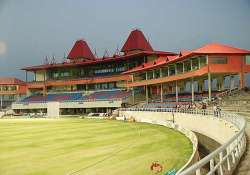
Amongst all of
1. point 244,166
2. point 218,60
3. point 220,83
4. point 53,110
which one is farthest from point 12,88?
point 244,166

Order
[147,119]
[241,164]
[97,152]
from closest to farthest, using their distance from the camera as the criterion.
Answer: [241,164] < [97,152] < [147,119]

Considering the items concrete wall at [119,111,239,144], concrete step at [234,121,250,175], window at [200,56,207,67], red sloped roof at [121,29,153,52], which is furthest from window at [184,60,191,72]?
concrete step at [234,121,250,175]

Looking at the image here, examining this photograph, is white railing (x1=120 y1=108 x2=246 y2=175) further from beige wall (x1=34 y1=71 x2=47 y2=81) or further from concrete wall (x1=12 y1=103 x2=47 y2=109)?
beige wall (x1=34 y1=71 x2=47 y2=81)

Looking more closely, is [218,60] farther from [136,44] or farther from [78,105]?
[136,44]

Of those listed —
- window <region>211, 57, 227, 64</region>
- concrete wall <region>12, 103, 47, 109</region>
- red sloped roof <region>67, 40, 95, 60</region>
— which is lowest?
concrete wall <region>12, 103, 47, 109</region>

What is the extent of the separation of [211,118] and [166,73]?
147 feet

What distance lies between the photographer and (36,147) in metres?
32.2

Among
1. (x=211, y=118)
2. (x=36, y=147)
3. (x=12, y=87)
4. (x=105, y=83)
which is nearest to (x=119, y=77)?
(x=105, y=83)

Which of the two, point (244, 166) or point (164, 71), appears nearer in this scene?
point (244, 166)

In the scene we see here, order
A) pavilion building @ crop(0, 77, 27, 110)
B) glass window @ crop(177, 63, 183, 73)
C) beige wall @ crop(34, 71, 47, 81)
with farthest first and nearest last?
1. beige wall @ crop(34, 71, 47, 81)
2. pavilion building @ crop(0, 77, 27, 110)
3. glass window @ crop(177, 63, 183, 73)

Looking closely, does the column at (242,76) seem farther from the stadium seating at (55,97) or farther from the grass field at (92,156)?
the stadium seating at (55,97)

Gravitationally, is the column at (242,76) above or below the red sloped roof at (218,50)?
below

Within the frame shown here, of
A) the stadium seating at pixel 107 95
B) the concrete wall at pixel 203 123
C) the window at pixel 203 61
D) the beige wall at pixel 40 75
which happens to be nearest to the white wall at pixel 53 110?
the stadium seating at pixel 107 95

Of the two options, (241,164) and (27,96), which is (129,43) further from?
(241,164)
